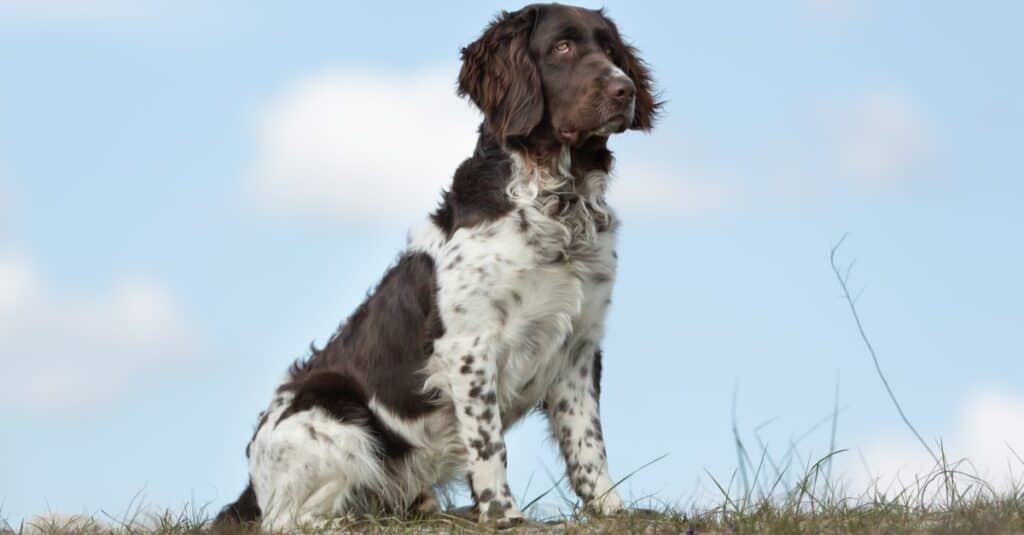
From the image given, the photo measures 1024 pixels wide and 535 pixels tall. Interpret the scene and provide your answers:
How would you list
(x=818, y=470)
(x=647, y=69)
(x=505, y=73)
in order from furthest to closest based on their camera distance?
(x=647, y=69) < (x=505, y=73) < (x=818, y=470)

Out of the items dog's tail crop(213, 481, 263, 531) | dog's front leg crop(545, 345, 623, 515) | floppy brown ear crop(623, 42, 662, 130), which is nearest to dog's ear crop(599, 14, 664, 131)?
floppy brown ear crop(623, 42, 662, 130)

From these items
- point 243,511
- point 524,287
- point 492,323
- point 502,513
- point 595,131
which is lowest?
point 502,513

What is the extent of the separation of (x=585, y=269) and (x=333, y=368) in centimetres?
126

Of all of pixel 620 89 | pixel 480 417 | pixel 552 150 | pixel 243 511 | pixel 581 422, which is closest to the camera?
pixel 620 89

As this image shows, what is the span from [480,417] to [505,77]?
1496 mm

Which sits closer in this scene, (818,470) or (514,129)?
(818,470)

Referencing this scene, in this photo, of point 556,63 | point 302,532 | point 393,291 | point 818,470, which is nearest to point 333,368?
point 393,291

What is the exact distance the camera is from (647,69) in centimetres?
626

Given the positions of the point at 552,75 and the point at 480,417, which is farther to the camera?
the point at 552,75

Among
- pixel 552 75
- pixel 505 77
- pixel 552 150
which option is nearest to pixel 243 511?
pixel 552 150

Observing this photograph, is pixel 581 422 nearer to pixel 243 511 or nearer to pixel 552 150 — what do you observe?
pixel 552 150

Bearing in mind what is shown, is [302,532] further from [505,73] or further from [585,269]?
[505,73]

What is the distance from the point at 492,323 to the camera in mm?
5414

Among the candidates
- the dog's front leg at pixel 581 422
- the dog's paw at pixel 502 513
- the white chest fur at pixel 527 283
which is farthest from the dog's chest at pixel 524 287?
the dog's paw at pixel 502 513
